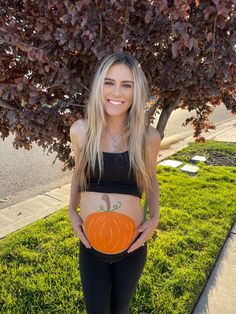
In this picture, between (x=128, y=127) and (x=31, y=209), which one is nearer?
(x=128, y=127)

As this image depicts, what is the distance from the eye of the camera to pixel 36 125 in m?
2.20

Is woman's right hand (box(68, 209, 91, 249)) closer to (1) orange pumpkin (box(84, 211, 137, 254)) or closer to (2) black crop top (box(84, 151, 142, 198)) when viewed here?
(1) orange pumpkin (box(84, 211, 137, 254))

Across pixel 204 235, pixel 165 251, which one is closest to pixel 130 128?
pixel 165 251

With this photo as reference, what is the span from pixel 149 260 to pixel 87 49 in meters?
2.30

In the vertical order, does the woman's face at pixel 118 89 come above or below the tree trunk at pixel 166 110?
above

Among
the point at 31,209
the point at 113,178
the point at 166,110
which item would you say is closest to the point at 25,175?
the point at 31,209

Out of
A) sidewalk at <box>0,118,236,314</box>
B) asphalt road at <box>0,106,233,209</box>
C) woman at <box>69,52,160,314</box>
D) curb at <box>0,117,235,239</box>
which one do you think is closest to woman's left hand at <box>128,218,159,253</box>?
woman at <box>69,52,160,314</box>

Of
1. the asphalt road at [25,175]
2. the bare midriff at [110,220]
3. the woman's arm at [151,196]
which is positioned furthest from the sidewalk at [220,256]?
the bare midriff at [110,220]

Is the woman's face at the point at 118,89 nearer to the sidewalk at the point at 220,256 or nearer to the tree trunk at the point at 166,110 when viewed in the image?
the tree trunk at the point at 166,110

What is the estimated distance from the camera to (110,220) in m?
1.92

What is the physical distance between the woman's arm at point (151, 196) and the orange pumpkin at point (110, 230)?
3.5 inches

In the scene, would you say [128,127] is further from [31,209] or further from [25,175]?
[25,175]

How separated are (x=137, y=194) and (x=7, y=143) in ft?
24.4

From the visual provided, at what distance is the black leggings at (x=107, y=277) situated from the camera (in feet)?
6.69
